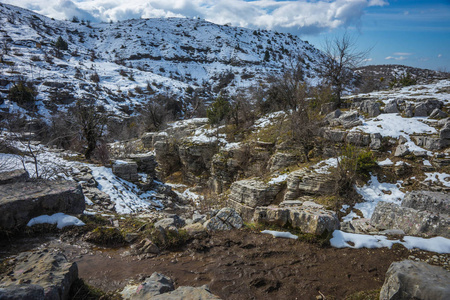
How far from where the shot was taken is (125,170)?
1223 cm

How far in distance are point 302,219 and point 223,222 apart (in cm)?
214

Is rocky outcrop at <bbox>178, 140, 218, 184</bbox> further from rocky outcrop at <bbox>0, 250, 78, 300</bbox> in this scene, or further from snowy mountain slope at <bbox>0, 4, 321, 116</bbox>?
snowy mountain slope at <bbox>0, 4, 321, 116</bbox>

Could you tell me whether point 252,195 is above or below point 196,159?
below

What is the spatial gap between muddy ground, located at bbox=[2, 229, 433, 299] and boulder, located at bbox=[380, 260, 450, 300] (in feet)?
3.02

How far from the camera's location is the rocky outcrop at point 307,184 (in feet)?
33.7

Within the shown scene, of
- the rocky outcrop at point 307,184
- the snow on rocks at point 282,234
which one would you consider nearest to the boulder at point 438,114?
the rocky outcrop at point 307,184

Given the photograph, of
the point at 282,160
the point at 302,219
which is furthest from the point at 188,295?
the point at 282,160

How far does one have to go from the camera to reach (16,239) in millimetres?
4766

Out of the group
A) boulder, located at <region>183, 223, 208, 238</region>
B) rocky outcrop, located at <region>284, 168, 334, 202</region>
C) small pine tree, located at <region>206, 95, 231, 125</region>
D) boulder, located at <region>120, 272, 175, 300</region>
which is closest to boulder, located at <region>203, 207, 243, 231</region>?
boulder, located at <region>183, 223, 208, 238</region>

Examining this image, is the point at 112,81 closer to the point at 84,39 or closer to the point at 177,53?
the point at 177,53

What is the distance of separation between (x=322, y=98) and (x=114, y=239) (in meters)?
17.9

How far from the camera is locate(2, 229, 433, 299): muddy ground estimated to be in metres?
3.71

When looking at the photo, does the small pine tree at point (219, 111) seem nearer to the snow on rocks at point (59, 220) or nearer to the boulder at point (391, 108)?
the boulder at point (391, 108)

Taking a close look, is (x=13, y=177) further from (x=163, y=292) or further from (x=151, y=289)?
(x=163, y=292)
